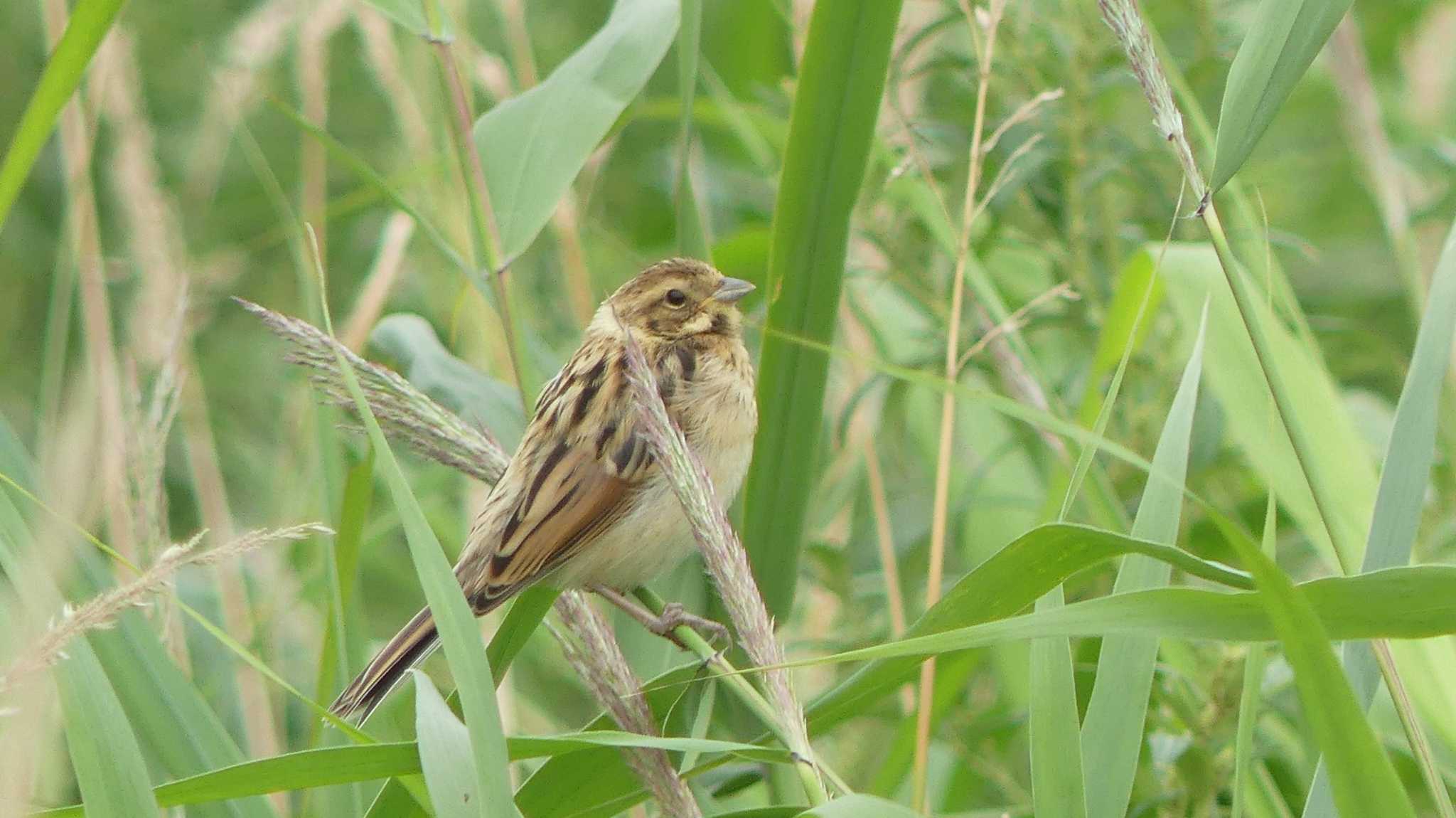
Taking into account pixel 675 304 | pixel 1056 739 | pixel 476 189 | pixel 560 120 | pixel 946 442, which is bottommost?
pixel 1056 739

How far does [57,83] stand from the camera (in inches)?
82.1

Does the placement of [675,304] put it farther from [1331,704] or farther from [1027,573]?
[1331,704]

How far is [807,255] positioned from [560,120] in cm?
50

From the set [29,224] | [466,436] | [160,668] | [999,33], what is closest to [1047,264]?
[999,33]

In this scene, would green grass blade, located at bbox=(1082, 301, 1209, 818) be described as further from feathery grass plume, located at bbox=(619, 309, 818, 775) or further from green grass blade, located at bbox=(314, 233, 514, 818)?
green grass blade, located at bbox=(314, 233, 514, 818)

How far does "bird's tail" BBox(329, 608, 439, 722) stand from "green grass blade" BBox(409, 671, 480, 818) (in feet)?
2.10

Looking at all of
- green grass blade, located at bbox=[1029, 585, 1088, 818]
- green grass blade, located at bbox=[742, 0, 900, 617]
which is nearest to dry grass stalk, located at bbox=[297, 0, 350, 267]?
green grass blade, located at bbox=[742, 0, 900, 617]

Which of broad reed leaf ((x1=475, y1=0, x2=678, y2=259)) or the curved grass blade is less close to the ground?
broad reed leaf ((x1=475, y1=0, x2=678, y2=259))

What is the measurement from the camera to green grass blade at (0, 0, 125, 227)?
2002 mm

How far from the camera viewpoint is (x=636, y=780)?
192cm

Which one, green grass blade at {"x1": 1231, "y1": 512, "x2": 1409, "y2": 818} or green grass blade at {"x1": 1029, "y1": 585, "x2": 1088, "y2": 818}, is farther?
green grass blade at {"x1": 1029, "y1": 585, "x2": 1088, "y2": 818}

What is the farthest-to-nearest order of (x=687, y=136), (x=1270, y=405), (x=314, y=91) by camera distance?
(x=314, y=91) → (x=1270, y=405) → (x=687, y=136)

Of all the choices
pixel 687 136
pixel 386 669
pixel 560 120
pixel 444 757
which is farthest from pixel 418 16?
pixel 444 757

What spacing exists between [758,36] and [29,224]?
256 centimetres
